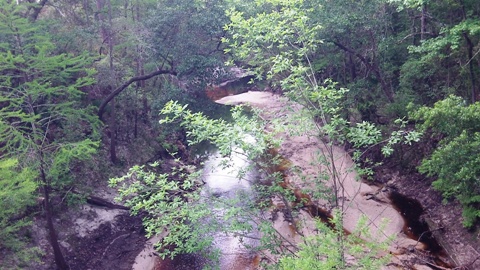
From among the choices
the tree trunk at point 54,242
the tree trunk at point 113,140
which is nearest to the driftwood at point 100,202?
the tree trunk at point 54,242

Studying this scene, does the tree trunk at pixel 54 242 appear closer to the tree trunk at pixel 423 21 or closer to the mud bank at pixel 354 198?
the mud bank at pixel 354 198

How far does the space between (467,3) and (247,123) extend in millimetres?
12058

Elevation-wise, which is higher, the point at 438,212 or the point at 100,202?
the point at 100,202

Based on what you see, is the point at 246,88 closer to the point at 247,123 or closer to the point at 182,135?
the point at 182,135

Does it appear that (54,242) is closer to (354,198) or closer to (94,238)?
(94,238)

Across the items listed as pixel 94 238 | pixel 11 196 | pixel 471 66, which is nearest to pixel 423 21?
pixel 471 66

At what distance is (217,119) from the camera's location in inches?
370

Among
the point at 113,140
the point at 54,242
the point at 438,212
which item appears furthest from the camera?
the point at 113,140

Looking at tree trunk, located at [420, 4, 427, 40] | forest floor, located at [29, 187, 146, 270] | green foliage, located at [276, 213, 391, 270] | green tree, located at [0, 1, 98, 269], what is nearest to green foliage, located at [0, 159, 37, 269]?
green tree, located at [0, 1, 98, 269]

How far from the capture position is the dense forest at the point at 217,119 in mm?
8047

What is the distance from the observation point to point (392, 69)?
19.3 m

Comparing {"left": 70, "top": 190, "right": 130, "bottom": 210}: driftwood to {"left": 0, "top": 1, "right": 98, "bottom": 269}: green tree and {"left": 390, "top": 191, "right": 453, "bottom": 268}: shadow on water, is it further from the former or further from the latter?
{"left": 390, "top": 191, "right": 453, "bottom": 268}: shadow on water

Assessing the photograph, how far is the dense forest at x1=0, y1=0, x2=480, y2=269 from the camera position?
8047 millimetres

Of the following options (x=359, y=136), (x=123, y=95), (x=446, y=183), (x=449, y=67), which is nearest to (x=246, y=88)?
(x=123, y=95)
